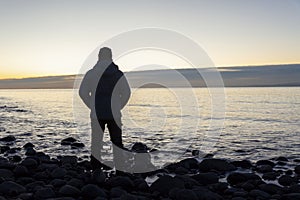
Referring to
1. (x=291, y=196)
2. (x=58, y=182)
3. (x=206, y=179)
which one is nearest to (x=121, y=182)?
(x=58, y=182)

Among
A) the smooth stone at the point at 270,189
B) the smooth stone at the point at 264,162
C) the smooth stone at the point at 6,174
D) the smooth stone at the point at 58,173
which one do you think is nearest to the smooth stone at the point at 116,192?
the smooth stone at the point at 58,173

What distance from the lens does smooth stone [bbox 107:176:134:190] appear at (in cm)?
866

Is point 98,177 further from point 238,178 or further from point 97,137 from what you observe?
point 238,178

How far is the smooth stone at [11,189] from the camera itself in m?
7.97

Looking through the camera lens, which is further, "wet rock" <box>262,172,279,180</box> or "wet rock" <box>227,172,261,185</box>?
"wet rock" <box>262,172,279,180</box>

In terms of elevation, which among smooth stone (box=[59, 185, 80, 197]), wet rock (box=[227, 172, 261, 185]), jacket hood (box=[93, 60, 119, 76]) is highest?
jacket hood (box=[93, 60, 119, 76])

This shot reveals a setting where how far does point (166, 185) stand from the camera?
27.6 ft

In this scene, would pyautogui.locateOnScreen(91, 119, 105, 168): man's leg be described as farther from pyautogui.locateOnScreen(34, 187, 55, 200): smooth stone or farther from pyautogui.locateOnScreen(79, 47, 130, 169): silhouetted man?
pyautogui.locateOnScreen(34, 187, 55, 200): smooth stone

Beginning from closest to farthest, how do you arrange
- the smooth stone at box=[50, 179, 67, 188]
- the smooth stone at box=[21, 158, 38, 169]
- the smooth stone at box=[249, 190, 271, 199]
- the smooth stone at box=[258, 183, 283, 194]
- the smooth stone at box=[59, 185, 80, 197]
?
the smooth stone at box=[59, 185, 80, 197] < the smooth stone at box=[249, 190, 271, 199] < the smooth stone at box=[50, 179, 67, 188] < the smooth stone at box=[258, 183, 283, 194] < the smooth stone at box=[21, 158, 38, 169]

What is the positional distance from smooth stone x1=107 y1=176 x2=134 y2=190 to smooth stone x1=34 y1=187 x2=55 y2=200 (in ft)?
4.97

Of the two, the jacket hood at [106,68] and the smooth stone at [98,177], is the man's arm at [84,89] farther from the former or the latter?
the smooth stone at [98,177]

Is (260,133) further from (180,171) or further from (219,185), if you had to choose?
(219,185)

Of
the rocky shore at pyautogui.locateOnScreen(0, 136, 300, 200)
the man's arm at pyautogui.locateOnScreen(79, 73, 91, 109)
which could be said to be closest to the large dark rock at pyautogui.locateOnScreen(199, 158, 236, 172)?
the rocky shore at pyautogui.locateOnScreen(0, 136, 300, 200)

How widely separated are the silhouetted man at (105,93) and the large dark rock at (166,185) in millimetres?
1492
